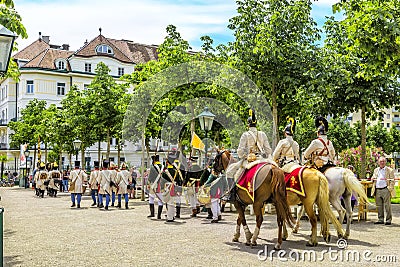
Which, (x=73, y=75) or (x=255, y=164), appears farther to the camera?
(x=73, y=75)

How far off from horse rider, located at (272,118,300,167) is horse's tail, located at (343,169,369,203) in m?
1.22

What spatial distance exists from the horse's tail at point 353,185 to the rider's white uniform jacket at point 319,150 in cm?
64

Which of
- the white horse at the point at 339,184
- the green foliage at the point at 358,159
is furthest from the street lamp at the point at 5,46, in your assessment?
the green foliage at the point at 358,159

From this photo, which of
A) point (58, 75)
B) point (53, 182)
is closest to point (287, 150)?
point (53, 182)

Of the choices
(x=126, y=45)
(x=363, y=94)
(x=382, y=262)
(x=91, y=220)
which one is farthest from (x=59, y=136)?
(x=126, y=45)

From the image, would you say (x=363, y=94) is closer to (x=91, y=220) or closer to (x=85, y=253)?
(x=91, y=220)

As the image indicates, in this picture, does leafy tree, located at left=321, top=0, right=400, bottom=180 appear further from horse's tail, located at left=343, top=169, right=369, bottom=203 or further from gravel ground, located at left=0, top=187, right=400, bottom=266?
gravel ground, located at left=0, top=187, right=400, bottom=266

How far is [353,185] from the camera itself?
1100 cm

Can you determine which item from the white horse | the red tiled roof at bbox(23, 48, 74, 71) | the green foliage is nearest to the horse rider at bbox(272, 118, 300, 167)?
the white horse

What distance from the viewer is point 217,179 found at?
15414 mm

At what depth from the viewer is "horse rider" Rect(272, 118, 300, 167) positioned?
38.6 ft

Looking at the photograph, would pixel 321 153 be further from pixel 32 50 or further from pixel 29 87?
pixel 32 50

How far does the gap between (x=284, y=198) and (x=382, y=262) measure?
7.53 ft

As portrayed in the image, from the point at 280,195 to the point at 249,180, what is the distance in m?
0.75
